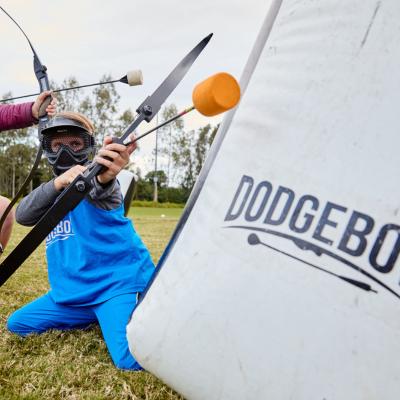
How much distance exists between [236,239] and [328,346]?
35cm

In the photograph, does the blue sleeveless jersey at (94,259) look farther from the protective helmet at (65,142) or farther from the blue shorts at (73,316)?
the protective helmet at (65,142)

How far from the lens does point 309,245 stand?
3.67ft

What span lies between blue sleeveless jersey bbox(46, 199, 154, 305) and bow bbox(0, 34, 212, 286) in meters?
0.59

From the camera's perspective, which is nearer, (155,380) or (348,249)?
(348,249)

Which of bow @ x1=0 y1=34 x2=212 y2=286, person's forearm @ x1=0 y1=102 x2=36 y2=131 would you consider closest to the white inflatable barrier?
bow @ x1=0 y1=34 x2=212 y2=286

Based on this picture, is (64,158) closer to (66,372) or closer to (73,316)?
(73,316)

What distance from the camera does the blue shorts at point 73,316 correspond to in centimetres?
207

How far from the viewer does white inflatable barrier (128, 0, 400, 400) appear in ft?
3.49

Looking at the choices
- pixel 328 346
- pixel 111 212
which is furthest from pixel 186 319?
pixel 111 212

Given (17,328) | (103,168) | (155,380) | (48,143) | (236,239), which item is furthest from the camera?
(17,328)

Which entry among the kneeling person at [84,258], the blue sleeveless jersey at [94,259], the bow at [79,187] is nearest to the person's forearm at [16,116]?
the kneeling person at [84,258]

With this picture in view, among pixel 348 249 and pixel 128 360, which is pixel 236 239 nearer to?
pixel 348 249

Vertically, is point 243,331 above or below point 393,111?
below

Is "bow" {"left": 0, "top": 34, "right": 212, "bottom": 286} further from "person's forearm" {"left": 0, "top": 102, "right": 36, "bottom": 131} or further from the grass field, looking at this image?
"person's forearm" {"left": 0, "top": 102, "right": 36, "bottom": 131}
